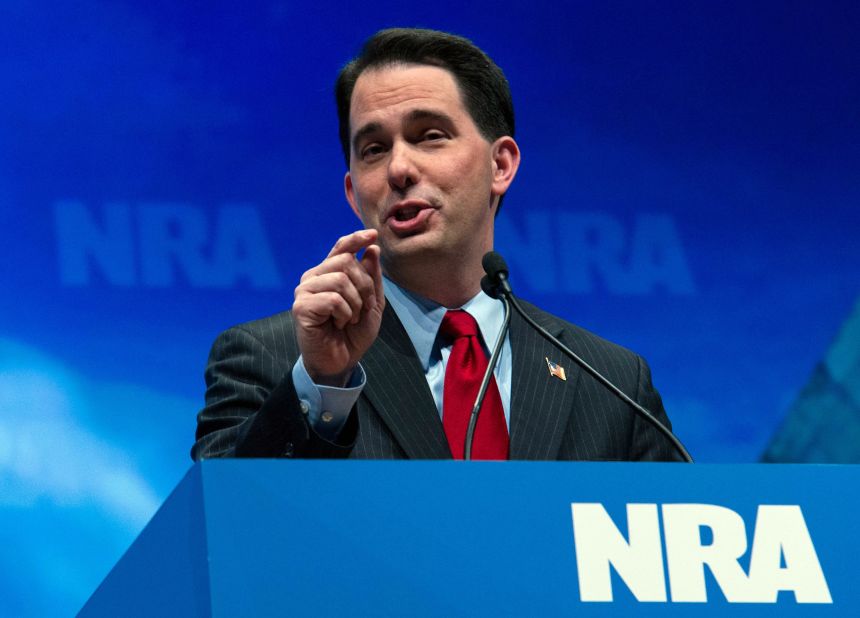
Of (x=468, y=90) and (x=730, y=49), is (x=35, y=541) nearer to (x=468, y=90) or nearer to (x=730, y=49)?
(x=468, y=90)

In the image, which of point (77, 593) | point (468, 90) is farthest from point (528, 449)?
point (77, 593)

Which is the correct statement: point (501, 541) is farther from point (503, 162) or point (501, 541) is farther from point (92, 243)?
point (92, 243)

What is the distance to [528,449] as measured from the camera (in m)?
1.96

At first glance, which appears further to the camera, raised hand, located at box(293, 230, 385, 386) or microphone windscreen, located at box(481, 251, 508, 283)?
microphone windscreen, located at box(481, 251, 508, 283)

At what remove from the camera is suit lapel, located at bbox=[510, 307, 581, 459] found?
197 cm

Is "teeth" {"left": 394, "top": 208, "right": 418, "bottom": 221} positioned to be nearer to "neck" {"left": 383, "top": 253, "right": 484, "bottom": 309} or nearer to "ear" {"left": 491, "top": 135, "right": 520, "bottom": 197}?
"neck" {"left": 383, "top": 253, "right": 484, "bottom": 309}

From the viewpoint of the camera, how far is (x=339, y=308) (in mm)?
1515

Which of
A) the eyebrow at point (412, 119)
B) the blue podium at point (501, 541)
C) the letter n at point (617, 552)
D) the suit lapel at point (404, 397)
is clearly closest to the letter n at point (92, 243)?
the eyebrow at point (412, 119)

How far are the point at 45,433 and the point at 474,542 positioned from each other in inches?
77.8

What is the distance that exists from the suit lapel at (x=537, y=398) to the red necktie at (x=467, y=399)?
3 cm

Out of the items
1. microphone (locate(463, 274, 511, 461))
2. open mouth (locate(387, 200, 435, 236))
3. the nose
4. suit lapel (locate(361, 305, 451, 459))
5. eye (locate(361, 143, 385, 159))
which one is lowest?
microphone (locate(463, 274, 511, 461))

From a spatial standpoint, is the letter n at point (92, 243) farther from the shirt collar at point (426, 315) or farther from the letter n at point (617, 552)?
the letter n at point (617, 552)

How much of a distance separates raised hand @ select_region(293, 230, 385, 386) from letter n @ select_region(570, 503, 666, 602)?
0.50 m

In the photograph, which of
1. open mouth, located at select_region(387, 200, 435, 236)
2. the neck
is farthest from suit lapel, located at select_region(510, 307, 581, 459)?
open mouth, located at select_region(387, 200, 435, 236)
